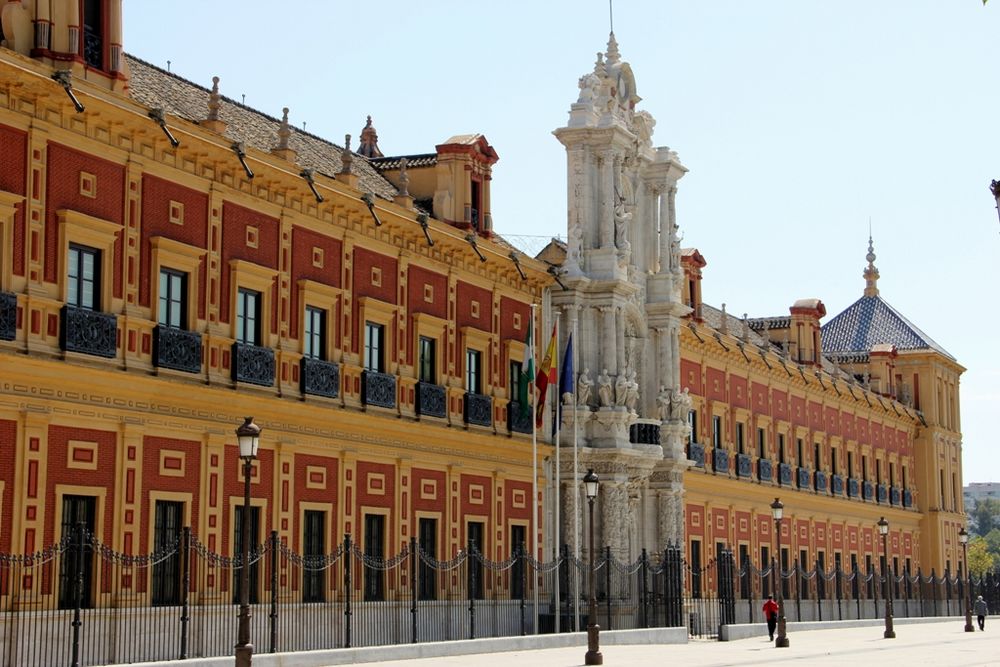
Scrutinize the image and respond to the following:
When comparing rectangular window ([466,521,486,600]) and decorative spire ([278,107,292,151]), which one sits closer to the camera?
decorative spire ([278,107,292,151])

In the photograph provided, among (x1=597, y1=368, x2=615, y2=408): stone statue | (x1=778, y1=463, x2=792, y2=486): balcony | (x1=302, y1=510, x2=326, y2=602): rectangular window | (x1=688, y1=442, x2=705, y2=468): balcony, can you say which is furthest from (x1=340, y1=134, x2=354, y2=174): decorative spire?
(x1=778, y1=463, x2=792, y2=486): balcony

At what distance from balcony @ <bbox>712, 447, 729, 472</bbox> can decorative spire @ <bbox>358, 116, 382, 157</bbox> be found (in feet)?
45.9

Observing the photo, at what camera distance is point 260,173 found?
27.9 metres

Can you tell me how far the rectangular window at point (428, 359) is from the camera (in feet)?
109

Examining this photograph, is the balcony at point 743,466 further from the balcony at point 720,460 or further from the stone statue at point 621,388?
the stone statue at point 621,388

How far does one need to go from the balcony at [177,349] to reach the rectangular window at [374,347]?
556 cm

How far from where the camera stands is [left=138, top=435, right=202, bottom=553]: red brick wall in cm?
2484

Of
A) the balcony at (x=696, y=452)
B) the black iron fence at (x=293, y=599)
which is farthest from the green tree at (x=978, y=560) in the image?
the black iron fence at (x=293, y=599)

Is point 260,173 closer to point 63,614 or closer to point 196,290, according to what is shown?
point 196,290

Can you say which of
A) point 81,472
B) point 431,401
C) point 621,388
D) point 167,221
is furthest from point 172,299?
point 621,388

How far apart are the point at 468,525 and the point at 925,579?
33.1 metres

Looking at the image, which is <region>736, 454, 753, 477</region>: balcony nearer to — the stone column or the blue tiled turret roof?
the stone column

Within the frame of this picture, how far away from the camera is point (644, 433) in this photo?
4000cm

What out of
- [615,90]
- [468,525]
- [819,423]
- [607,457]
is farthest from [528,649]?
[819,423]
